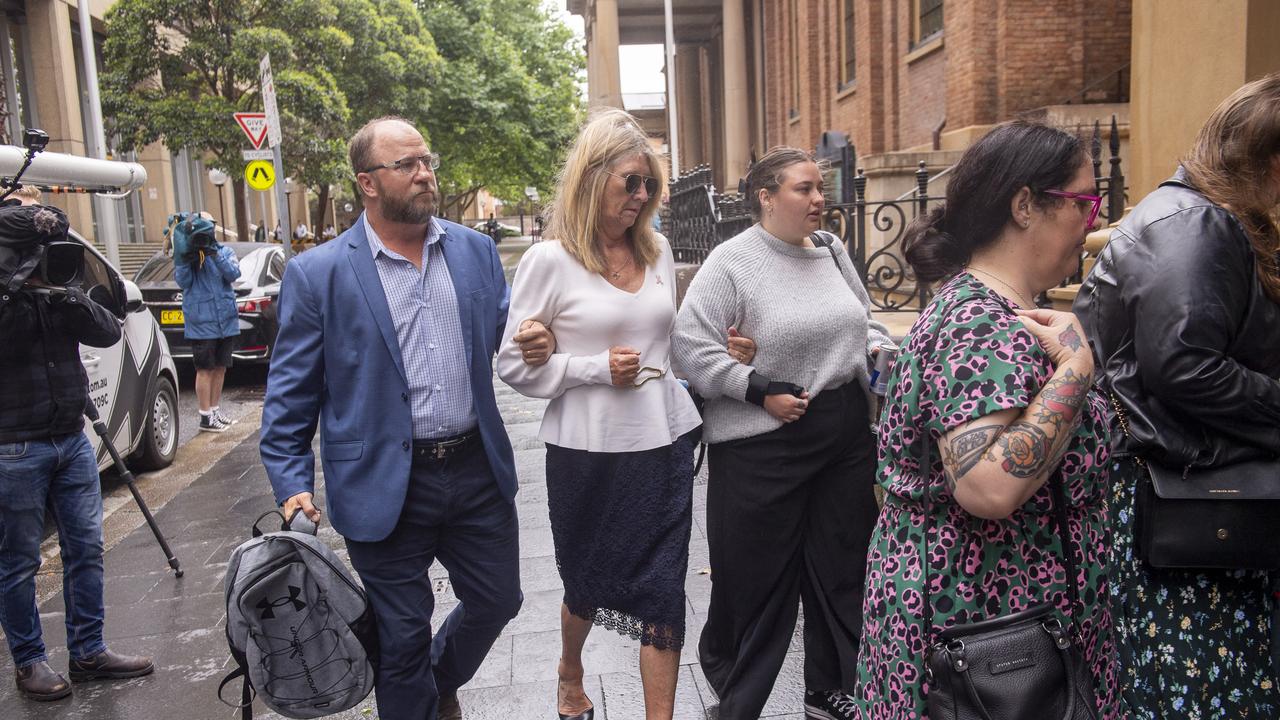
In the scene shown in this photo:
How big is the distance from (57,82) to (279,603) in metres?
24.6

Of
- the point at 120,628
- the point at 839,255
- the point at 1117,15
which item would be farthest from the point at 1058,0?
the point at 120,628

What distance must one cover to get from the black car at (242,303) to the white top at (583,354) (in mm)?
9598

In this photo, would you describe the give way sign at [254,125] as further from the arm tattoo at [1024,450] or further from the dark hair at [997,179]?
the arm tattoo at [1024,450]

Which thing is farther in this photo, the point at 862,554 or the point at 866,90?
the point at 866,90

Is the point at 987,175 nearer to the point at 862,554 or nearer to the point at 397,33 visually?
the point at 862,554

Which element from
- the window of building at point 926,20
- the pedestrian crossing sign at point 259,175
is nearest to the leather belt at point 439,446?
the pedestrian crossing sign at point 259,175

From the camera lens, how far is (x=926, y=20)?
16328 millimetres

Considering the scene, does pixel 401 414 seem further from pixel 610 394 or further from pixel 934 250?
pixel 934 250

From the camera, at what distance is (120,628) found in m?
5.28

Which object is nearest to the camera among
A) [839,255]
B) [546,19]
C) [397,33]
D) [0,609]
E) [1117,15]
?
[839,255]

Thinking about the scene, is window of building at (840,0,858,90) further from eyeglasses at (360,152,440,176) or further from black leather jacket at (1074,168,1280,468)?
black leather jacket at (1074,168,1280,468)

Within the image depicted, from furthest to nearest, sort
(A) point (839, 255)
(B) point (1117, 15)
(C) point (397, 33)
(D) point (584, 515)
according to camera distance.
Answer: (C) point (397, 33), (B) point (1117, 15), (A) point (839, 255), (D) point (584, 515)

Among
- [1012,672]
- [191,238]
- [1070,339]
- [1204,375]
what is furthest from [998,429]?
[191,238]

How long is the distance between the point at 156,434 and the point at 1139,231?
8104 millimetres
